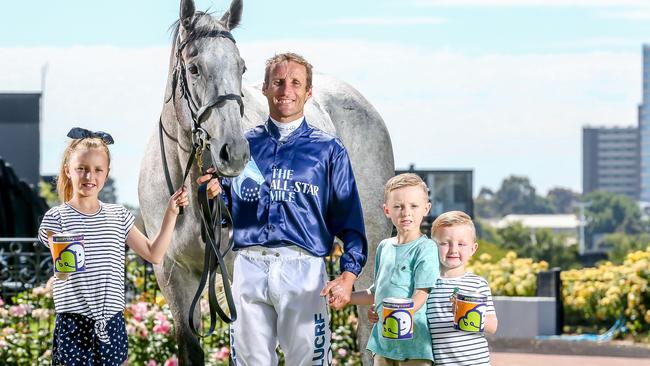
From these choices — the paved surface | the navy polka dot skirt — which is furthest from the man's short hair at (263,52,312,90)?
the paved surface

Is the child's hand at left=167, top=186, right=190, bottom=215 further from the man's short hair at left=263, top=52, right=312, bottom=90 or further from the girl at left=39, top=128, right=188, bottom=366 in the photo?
the man's short hair at left=263, top=52, right=312, bottom=90

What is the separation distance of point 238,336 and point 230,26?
1.82 m

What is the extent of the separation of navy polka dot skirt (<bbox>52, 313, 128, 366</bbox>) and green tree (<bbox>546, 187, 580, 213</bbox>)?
161 m

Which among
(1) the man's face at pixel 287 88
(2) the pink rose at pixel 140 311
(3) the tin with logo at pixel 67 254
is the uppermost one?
(1) the man's face at pixel 287 88

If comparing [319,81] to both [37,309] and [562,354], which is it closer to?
[37,309]

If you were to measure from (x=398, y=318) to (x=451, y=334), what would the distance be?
429 millimetres

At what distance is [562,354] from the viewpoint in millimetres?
12578

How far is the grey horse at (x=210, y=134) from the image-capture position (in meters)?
4.96

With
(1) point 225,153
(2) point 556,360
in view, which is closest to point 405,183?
(1) point 225,153

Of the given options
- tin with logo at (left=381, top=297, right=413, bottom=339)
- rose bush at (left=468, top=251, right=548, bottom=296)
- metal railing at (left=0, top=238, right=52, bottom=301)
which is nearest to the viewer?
tin with logo at (left=381, top=297, right=413, bottom=339)

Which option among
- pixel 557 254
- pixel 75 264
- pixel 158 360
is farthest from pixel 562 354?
pixel 557 254

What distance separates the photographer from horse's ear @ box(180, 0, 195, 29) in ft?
17.6

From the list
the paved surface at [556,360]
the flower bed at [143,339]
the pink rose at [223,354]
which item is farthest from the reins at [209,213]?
the paved surface at [556,360]

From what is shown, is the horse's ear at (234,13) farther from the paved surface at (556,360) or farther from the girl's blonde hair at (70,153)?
the paved surface at (556,360)
